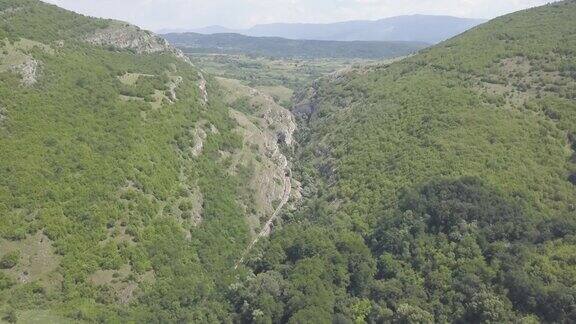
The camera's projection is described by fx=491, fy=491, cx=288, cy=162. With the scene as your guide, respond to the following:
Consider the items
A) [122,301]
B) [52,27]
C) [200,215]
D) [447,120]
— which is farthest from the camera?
[52,27]

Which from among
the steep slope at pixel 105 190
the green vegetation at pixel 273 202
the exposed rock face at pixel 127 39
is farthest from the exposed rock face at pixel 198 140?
the exposed rock face at pixel 127 39

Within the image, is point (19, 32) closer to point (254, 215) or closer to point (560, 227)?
point (254, 215)

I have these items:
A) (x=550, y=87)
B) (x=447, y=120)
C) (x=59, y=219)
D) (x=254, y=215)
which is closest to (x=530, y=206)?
(x=447, y=120)

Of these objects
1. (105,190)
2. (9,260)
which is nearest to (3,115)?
(105,190)

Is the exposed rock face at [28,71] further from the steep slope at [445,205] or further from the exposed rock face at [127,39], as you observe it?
the steep slope at [445,205]

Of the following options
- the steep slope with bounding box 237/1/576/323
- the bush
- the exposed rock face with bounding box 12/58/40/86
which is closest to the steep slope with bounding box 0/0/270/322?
the bush

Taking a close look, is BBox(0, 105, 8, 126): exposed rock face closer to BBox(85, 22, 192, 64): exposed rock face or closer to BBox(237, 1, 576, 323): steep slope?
BBox(237, 1, 576, 323): steep slope

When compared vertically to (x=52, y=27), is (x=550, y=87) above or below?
below

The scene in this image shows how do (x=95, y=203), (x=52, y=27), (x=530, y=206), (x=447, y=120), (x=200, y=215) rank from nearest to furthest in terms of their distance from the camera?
(x=95, y=203), (x=530, y=206), (x=200, y=215), (x=447, y=120), (x=52, y=27)
